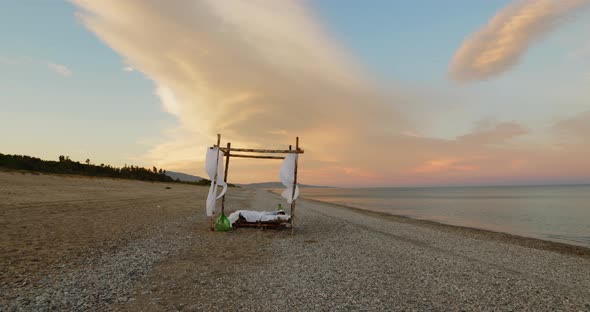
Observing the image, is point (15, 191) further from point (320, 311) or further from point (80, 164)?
point (80, 164)

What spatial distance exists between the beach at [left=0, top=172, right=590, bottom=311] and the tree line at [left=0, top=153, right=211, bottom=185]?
27.5m

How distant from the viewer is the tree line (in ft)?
124

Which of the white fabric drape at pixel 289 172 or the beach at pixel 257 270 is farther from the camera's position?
the white fabric drape at pixel 289 172

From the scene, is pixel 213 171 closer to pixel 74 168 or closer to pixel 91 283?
pixel 91 283

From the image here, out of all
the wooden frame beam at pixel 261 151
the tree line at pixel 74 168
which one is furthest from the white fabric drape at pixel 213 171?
the tree line at pixel 74 168

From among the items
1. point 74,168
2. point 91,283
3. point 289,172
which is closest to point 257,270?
point 91,283

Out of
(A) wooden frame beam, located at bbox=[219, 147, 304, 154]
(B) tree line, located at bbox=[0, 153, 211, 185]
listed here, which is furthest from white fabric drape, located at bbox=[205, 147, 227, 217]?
(B) tree line, located at bbox=[0, 153, 211, 185]

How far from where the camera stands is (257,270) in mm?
9836

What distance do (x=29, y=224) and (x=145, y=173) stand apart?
60331 mm

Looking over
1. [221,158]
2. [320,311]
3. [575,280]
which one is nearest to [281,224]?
[221,158]

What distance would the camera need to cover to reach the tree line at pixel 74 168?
1492 inches

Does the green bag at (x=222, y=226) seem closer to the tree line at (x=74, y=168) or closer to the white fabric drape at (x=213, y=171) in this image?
the white fabric drape at (x=213, y=171)

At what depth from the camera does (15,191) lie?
819 inches

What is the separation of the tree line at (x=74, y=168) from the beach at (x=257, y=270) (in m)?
27.5
